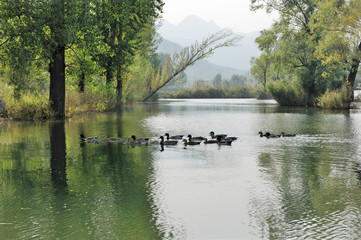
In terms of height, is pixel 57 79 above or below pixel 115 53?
below

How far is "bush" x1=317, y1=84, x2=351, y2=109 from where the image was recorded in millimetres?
42219

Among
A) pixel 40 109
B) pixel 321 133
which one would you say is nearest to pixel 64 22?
pixel 40 109

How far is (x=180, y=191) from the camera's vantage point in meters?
8.70

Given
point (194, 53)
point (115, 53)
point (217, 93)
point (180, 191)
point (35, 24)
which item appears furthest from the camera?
point (217, 93)

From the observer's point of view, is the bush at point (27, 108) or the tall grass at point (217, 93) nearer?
the bush at point (27, 108)

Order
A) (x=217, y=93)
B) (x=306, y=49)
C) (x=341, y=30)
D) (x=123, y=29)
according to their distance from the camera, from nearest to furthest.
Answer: (x=123, y=29), (x=341, y=30), (x=306, y=49), (x=217, y=93)

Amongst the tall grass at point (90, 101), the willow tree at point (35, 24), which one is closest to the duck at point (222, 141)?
the willow tree at point (35, 24)

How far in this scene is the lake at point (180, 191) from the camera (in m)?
6.36

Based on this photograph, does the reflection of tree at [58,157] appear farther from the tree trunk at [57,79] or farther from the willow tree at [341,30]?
the willow tree at [341,30]

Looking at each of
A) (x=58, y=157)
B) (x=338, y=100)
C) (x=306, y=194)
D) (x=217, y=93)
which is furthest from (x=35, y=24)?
(x=217, y=93)

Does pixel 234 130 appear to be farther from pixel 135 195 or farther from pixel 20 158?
pixel 135 195

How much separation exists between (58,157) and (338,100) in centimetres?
3576

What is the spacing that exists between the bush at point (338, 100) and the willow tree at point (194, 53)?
11.6 metres

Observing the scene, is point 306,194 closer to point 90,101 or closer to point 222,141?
point 222,141
